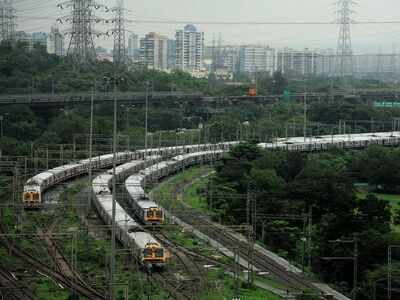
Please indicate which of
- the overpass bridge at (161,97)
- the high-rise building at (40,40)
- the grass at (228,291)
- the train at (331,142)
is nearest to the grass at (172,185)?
the train at (331,142)

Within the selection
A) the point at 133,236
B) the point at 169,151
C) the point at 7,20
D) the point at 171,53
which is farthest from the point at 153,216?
the point at 171,53

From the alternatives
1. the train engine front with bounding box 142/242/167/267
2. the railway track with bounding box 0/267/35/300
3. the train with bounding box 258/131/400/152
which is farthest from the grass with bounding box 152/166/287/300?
the train with bounding box 258/131/400/152

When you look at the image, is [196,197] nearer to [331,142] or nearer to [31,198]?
[31,198]

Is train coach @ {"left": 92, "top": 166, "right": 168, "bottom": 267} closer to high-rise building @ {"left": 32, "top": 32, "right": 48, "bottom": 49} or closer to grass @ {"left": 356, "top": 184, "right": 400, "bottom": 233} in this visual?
grass @ {"left": 356, "top": 184, "right": 400, "bottom": 233}

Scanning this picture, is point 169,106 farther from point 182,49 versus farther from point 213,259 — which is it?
point 182,49

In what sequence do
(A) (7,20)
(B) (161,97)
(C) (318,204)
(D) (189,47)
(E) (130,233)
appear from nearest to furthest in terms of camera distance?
(E) (130,233) → (C) (318,204) → (B) (161,97) → (A) (7,20) → (D) (189,47)

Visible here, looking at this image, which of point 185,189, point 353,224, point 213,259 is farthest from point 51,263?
point 185,189

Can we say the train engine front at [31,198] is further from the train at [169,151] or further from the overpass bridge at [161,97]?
the overpass bridge at [161,97]
